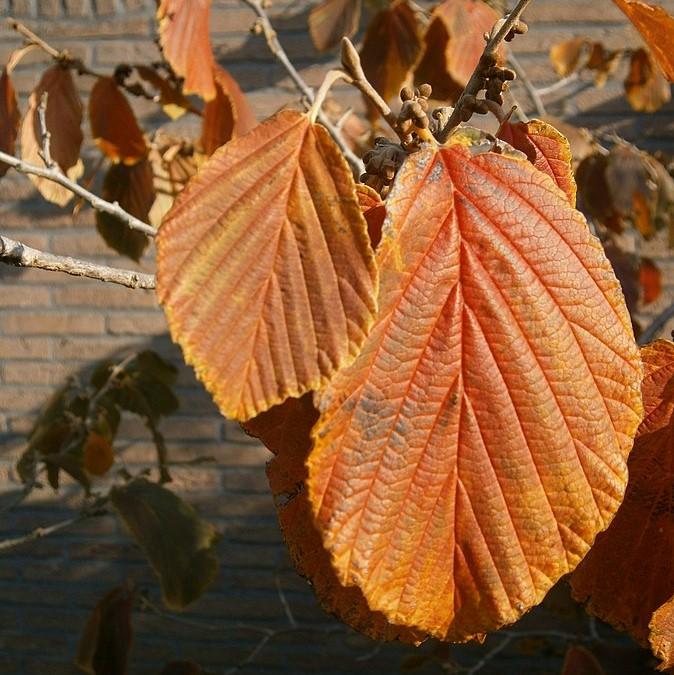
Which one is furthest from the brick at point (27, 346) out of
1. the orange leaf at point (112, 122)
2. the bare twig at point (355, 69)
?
the bare twig at point (355, 69)

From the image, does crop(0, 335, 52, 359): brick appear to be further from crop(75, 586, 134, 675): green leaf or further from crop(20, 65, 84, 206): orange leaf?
crop(20, 65, 84, 206): orange leaf

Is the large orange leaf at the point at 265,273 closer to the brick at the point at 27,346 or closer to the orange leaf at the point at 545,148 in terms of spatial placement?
the orange leaf at the point at 545,148

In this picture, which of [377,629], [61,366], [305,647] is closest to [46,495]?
[61,366]

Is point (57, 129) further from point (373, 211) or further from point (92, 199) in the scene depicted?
point (373, 211)

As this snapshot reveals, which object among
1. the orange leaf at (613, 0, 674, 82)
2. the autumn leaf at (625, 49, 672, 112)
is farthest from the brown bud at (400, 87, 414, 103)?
the autumn leaf at (625, 49, 672, 112)

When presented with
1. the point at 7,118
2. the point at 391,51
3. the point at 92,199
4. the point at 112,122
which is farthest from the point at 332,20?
the point at 92,199

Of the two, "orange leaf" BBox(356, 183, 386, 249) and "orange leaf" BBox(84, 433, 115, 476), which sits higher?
"orange leaf" BBox(356, 183, 386, 249)

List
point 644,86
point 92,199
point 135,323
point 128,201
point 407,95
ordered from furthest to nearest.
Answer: point 135,323, point 644,86, point 128,201, point 92,199, point 407,95
